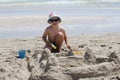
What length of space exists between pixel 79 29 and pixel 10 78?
10.7 metres

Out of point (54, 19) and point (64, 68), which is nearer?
point (64, 68)

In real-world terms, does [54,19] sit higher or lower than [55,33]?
higher

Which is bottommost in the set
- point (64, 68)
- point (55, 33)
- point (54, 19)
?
point (55, 33)

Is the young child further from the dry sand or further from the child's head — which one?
the dry sand

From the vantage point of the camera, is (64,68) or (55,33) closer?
(64,68)

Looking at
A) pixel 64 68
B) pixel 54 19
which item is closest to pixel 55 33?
pixel 54 19

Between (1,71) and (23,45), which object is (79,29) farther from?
(1,71)

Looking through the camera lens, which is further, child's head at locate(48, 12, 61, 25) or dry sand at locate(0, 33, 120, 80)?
child's head at locate(48, 12, 61, 25)

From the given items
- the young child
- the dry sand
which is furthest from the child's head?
the dry sand

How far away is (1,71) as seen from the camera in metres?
5.59

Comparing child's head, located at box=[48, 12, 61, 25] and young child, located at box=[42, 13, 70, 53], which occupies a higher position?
child's head, located at box=[48, 12, 61, 25]

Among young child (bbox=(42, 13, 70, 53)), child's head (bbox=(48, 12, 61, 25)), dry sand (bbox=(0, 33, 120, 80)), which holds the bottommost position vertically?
young child (bbox=(42, 13, 70, 53))

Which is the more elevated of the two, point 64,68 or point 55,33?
point 64,68

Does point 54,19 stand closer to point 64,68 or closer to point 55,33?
point 55,33
